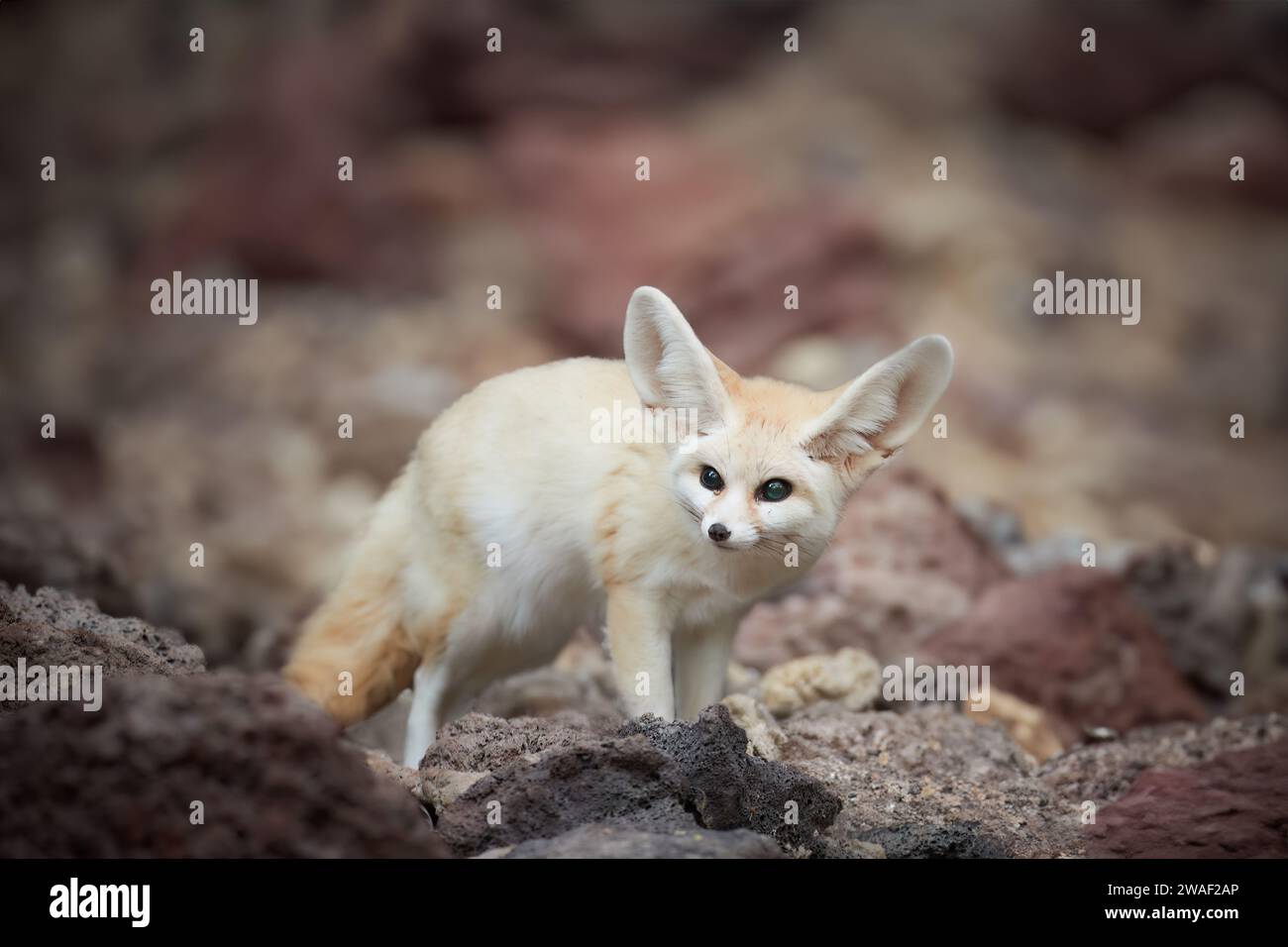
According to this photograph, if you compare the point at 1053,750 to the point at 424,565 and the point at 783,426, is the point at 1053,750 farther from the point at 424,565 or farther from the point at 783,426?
the point at 424,565

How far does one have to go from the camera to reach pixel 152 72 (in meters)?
9.76

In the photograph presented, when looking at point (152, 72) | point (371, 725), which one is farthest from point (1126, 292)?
point (152, 72)

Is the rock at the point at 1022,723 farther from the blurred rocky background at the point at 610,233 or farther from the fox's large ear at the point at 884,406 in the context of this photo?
the blurred rocky background at the point at 610,233

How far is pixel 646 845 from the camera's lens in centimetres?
255

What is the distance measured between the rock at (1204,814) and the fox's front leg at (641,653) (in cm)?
119

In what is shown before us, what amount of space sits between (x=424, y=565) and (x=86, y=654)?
3.60ft

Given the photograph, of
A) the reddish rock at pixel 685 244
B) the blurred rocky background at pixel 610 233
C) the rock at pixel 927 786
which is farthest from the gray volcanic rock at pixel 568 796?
the reddish rock at pixel 685 244

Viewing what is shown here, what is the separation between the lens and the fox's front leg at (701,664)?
399 cm

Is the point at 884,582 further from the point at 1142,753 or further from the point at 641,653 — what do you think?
the point at 641,653

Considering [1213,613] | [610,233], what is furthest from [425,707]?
[610,233]

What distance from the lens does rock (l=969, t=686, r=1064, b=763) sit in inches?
184

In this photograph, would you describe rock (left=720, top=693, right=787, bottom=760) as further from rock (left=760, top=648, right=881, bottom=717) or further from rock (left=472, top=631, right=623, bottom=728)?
rock (left=472, top=631, right=623, bottom=728)

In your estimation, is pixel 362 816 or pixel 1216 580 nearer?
pixel 362 816
